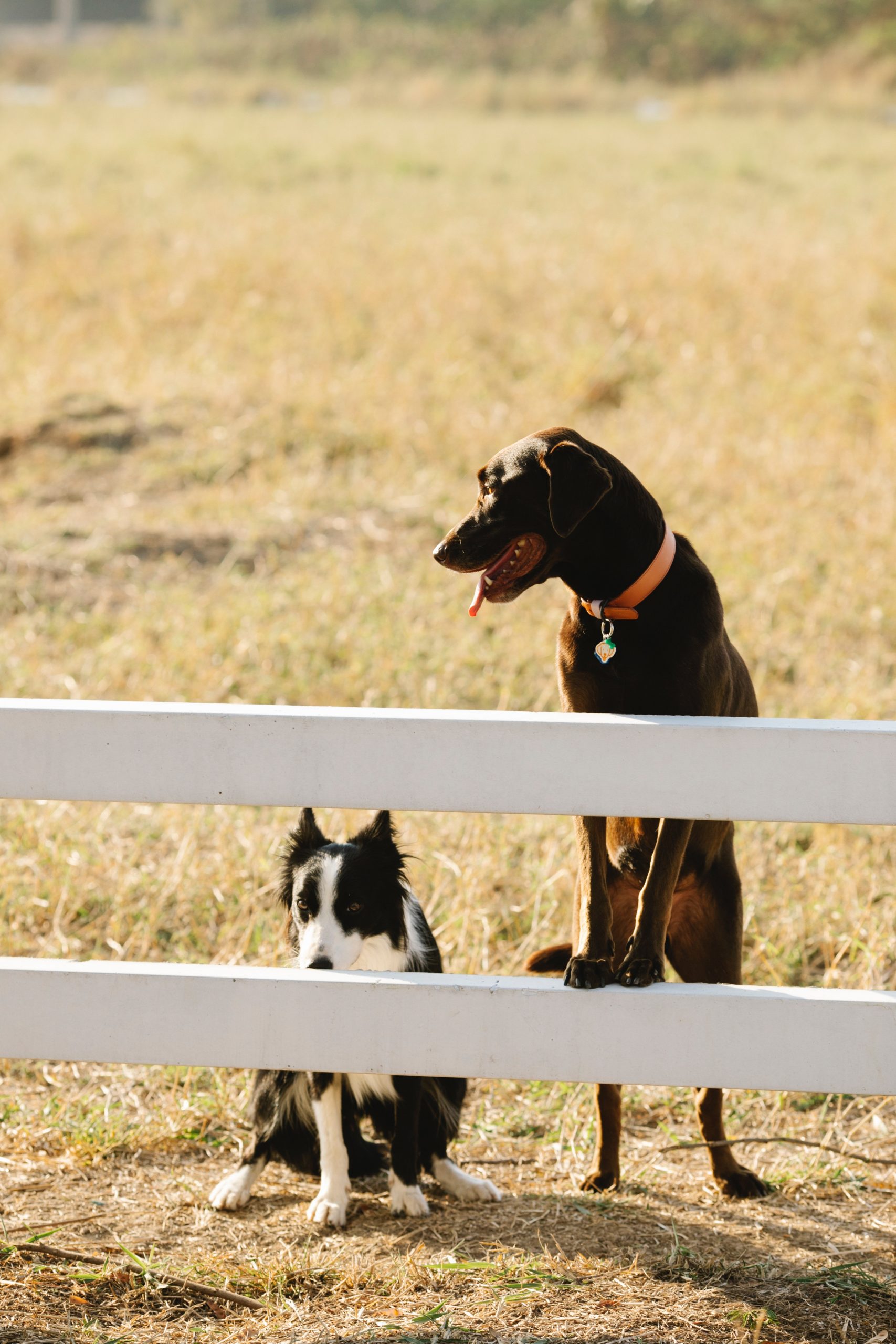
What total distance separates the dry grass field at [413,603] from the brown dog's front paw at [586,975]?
0.51 metres

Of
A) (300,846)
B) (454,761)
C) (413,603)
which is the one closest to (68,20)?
(413,603)

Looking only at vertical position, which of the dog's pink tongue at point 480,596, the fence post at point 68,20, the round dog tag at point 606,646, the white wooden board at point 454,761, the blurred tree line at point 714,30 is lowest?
the white wooden board at point 454,761

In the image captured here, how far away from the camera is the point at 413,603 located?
17.6 ft

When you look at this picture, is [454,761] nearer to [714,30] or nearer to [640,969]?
[640,969]

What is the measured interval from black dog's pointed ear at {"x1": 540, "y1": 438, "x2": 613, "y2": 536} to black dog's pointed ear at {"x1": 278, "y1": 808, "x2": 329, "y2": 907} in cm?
85

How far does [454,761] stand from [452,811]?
0.08 metres

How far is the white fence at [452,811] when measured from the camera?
197 cm

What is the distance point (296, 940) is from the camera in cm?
268

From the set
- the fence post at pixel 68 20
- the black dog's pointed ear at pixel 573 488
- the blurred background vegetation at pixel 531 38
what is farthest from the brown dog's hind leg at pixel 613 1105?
the fence post at pixel 68 20

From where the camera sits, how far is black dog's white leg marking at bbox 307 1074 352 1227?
2.51 metres

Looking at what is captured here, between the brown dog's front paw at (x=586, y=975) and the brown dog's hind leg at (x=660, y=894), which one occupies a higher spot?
the brown dog's hind leg at (x=660, y=894)

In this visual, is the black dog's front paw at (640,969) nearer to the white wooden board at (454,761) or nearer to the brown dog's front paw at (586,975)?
the brown dog's front paw at (586,975)

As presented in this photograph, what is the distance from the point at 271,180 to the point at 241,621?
10.5 m

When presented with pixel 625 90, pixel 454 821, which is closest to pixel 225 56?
pixel 625 90
